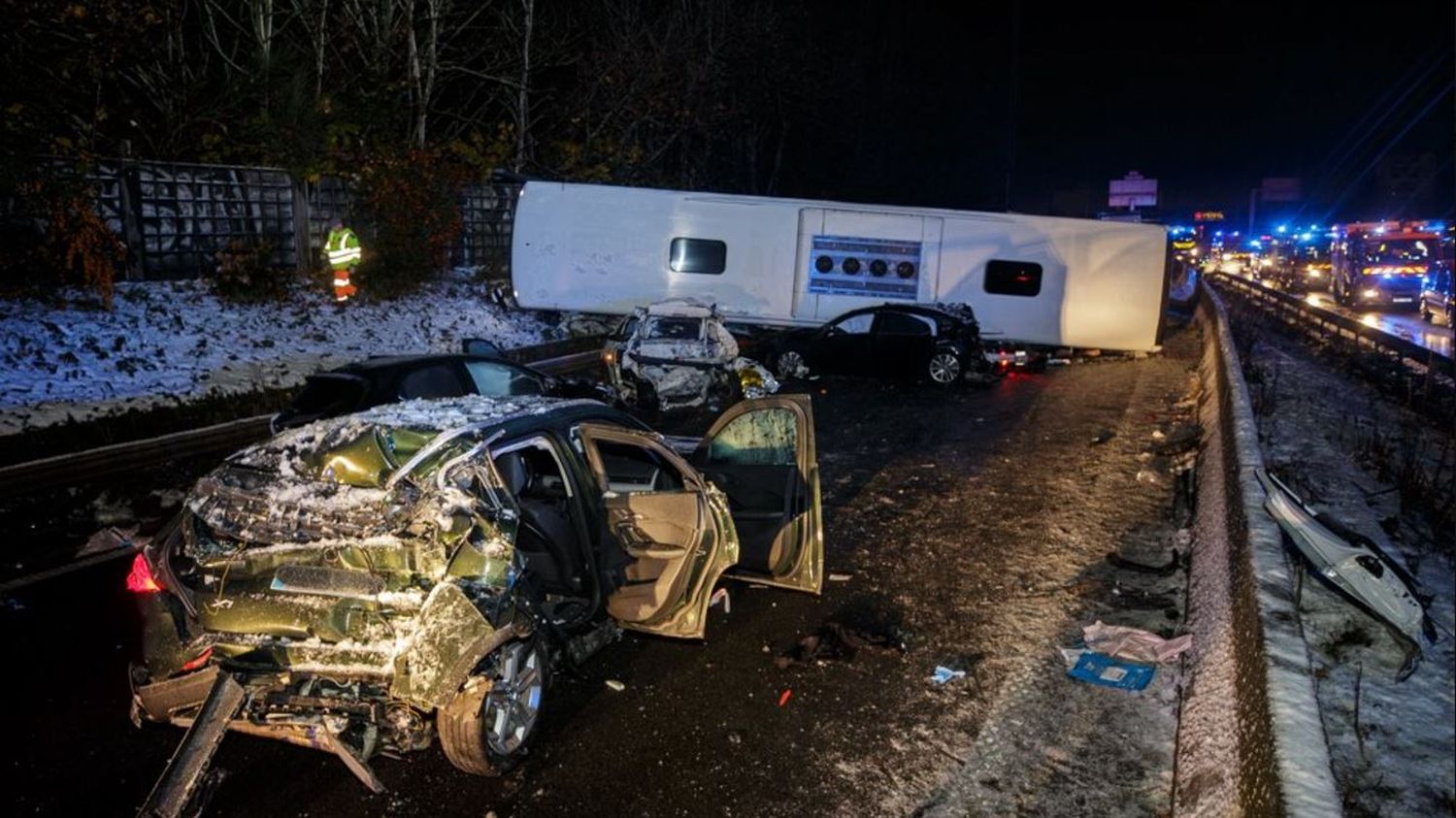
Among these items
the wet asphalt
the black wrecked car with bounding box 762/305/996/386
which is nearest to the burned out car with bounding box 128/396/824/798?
the wet asphalt

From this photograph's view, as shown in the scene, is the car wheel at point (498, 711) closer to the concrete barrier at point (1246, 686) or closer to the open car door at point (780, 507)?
the open car door at point (780, 507)

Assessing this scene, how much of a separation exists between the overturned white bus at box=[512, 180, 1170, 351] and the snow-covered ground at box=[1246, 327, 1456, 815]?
29.2ft

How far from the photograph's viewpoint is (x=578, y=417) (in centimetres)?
511

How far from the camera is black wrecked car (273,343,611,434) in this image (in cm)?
826

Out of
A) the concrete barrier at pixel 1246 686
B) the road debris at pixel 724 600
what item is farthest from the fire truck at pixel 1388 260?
the road debris at pixel 724 600

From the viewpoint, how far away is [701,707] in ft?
16.8

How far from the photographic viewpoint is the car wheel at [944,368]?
52.2 ft

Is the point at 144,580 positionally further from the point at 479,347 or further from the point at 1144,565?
the point at 1144,565

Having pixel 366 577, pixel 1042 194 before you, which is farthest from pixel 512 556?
pixel 1042 194

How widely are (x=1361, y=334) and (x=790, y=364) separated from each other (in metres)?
9.52

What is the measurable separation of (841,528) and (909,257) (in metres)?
11.6

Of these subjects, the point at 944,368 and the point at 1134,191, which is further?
the point at 1134,191

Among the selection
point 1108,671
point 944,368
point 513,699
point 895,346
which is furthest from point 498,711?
point 944,368

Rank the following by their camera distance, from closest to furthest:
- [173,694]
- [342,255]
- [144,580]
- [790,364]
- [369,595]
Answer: [369,595], [173,694], [144,580], [790,364], [342,255]
